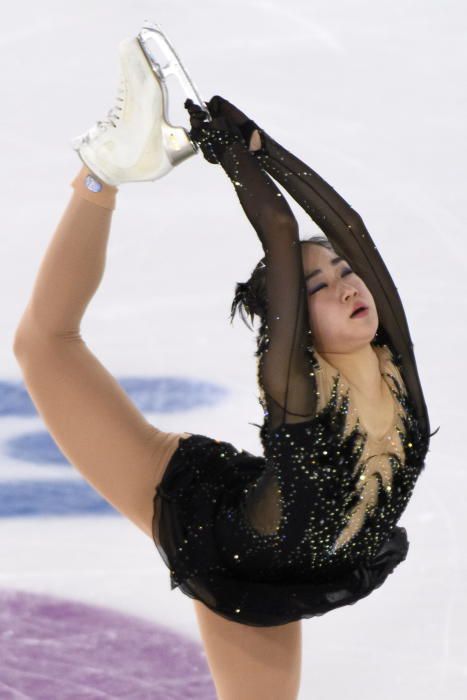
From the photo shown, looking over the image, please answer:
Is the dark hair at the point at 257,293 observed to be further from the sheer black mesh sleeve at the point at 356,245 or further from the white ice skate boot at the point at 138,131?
the white ice skate boot at the point at 138,131

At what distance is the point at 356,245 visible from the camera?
2.38 m

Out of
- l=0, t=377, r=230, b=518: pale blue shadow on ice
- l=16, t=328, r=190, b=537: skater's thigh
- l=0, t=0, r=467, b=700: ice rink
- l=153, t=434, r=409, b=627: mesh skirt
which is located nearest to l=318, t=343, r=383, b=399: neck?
l=153, t=434, r=409, b=627: mesh skirt

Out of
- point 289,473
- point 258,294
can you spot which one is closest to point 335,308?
point 258,294

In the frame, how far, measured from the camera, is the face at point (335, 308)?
7.35ft

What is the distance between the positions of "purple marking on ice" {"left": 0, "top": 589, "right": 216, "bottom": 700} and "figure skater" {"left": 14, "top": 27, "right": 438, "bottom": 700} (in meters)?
0.37

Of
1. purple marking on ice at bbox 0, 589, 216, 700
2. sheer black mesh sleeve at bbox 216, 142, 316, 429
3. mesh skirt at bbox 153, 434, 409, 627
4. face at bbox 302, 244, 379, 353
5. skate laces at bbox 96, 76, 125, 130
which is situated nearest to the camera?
sheer black mesh sleeve at bbox 216, 142, 316, 429

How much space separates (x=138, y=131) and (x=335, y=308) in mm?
527

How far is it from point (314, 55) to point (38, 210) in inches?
36.7

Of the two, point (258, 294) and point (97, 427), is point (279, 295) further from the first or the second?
point (97, 427)

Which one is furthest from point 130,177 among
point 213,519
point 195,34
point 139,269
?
point 195,34

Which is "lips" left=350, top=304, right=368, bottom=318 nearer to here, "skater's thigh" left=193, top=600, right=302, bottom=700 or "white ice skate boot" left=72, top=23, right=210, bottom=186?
"white ice skate boot" left=72, top=23, right=210, bottom=186

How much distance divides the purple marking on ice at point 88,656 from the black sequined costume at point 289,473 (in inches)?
18.0

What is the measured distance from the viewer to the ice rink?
2.85m

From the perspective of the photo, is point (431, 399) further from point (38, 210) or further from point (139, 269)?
point (38, 210)
